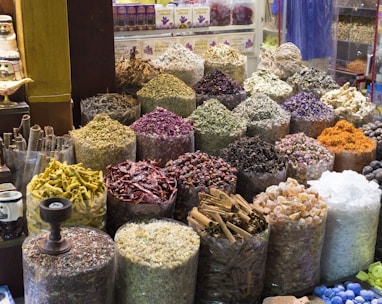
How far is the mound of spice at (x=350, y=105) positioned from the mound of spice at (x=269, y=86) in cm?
23

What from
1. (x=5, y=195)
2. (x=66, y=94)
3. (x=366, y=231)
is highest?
(x=66, y=94)

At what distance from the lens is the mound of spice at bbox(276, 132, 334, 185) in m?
2.22

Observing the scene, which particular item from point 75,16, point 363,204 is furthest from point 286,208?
point 75,16

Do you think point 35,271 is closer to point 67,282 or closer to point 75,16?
point 67,282

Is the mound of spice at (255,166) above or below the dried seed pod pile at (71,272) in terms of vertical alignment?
above

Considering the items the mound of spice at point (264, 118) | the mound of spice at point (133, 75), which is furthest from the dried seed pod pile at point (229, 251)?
the mound of spice at point (133, 75)

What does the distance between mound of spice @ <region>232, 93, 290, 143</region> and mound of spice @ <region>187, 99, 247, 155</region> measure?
0.10m

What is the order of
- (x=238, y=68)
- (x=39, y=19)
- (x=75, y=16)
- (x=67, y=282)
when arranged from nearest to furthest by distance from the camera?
(x=67, y=282) < (x=39, y=19) < (x=75, y=16) < (x=238, y=68)

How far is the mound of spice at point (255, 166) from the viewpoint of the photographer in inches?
80.7

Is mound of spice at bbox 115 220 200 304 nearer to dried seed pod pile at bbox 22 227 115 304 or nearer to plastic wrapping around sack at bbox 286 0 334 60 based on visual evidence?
dried seed pod pile at bbox 22 227 115 304

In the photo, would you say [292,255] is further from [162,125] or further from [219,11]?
[219,11]

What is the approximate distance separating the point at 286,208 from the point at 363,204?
343 mm

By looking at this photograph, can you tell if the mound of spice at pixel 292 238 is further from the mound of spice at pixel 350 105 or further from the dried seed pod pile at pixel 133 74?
the dried seed pod pile at pixel 133 74

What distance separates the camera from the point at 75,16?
7.98 ft
